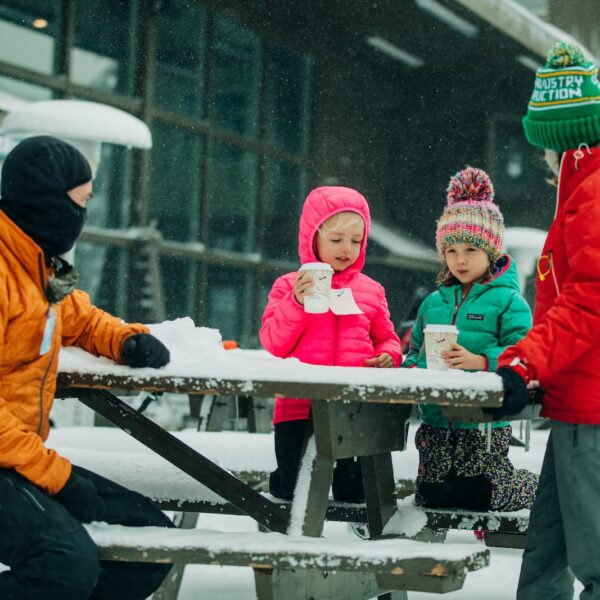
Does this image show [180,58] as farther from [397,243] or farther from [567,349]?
[567,349]

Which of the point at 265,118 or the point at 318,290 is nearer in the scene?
the point at 318,290

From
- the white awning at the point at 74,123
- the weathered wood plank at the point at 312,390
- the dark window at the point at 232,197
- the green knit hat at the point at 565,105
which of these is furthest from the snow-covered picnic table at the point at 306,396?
the dark window at the point at 232,197

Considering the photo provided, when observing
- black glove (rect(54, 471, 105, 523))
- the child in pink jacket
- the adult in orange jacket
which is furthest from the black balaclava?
the child in pink jacket

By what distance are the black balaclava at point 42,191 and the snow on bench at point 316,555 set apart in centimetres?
76

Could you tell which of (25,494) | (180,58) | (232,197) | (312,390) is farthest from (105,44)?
(25,494)

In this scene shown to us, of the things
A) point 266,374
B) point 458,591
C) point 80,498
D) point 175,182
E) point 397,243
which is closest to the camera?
point 80,498

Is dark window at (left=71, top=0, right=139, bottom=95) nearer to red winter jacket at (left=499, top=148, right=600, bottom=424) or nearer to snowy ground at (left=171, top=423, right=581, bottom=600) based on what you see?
snowy ground at (left=171, top=423, right=581, bottom=600)

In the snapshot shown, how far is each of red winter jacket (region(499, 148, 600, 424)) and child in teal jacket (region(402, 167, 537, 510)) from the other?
0.33 metres

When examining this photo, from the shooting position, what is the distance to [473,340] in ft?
10.6

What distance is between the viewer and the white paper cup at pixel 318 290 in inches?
120

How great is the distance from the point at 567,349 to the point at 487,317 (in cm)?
62

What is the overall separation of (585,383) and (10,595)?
1.53m

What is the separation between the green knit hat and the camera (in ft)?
9.25

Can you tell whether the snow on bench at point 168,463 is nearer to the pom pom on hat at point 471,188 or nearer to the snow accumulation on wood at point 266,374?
the snow accumulation on wood at point 266,374
